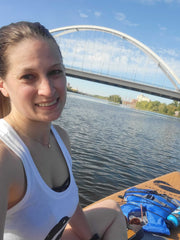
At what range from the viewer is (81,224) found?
180 cm

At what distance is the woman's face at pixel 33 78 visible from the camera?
1.15 meters

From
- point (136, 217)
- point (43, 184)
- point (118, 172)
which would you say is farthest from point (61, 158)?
point (118, 172)

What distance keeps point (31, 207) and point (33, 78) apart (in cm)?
70

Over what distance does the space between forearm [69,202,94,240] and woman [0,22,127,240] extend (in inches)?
15.9

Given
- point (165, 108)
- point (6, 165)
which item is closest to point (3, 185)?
point (6, 165)

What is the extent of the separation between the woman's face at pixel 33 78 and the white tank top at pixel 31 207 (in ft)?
0.54

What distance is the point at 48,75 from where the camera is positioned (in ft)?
4.00

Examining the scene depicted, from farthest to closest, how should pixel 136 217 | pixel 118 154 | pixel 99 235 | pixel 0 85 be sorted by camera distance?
1. pixel 118 154
2. pixel 136 217
3. pixel 99 235
4. pixel 0 85

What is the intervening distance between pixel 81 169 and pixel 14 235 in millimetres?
6787

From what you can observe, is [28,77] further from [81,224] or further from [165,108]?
[165,108]

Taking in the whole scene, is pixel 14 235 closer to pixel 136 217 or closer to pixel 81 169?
pixel 136 217

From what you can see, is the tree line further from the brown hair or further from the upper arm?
the upper arm

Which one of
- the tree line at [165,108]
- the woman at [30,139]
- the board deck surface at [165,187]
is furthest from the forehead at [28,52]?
the tree line at [165,108]

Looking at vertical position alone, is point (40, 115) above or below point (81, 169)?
above
